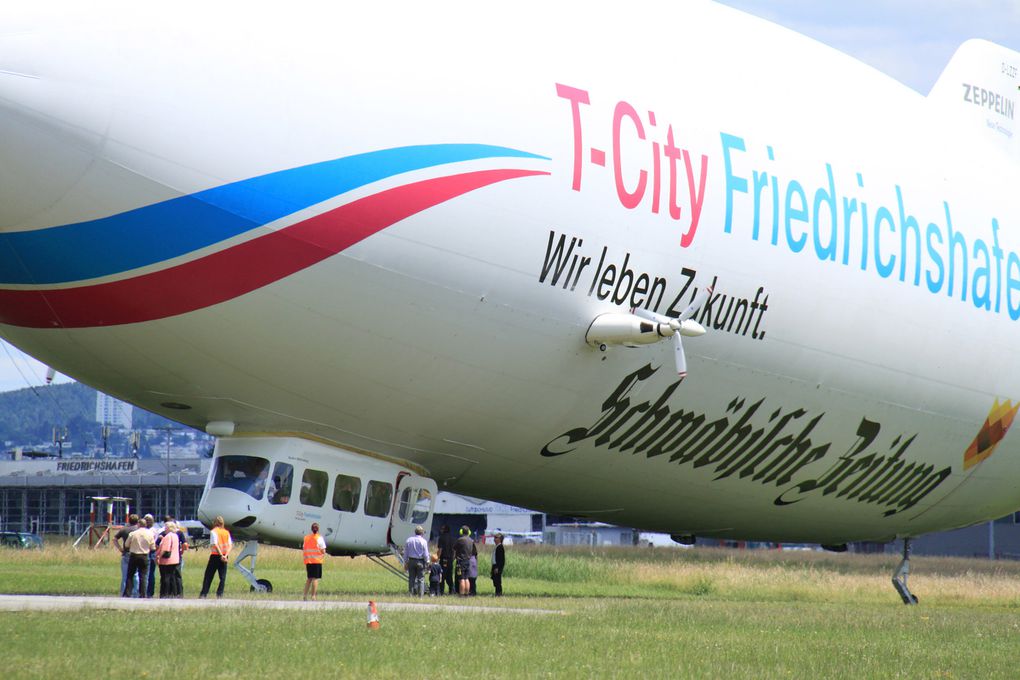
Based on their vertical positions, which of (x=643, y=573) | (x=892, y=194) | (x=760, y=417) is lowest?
(x=643, y=573)

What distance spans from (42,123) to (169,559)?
10.7m

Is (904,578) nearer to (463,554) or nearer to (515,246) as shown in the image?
(463,554)

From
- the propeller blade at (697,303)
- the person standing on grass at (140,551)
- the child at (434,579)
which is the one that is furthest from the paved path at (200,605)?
the propeller blade at (697,303)

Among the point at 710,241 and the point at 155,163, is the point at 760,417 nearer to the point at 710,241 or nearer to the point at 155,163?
the point at 710,241

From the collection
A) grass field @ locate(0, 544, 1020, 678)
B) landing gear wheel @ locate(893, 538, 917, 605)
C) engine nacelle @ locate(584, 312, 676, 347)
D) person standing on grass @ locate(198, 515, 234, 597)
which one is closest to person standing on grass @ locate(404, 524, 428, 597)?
grass field @ locate(0, 544, 1020, 678)

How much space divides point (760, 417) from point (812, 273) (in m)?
2.91

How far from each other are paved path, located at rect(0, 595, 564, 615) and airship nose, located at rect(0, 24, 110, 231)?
253 inches

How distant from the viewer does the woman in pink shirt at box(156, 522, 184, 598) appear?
83.3ft

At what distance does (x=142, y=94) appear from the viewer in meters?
17.8

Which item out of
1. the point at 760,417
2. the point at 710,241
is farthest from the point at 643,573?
the point at 710,241

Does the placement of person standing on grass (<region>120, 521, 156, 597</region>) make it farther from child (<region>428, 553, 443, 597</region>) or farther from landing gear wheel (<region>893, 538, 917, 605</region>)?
landing gear wheel (<region>893, 538, 917, 605</region>)

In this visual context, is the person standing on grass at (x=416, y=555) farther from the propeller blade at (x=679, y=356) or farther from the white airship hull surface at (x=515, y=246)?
the propeller blade at (x=679, y=356)

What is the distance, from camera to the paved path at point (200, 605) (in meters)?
20.8

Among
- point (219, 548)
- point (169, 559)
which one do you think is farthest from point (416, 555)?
point (169, 559)
